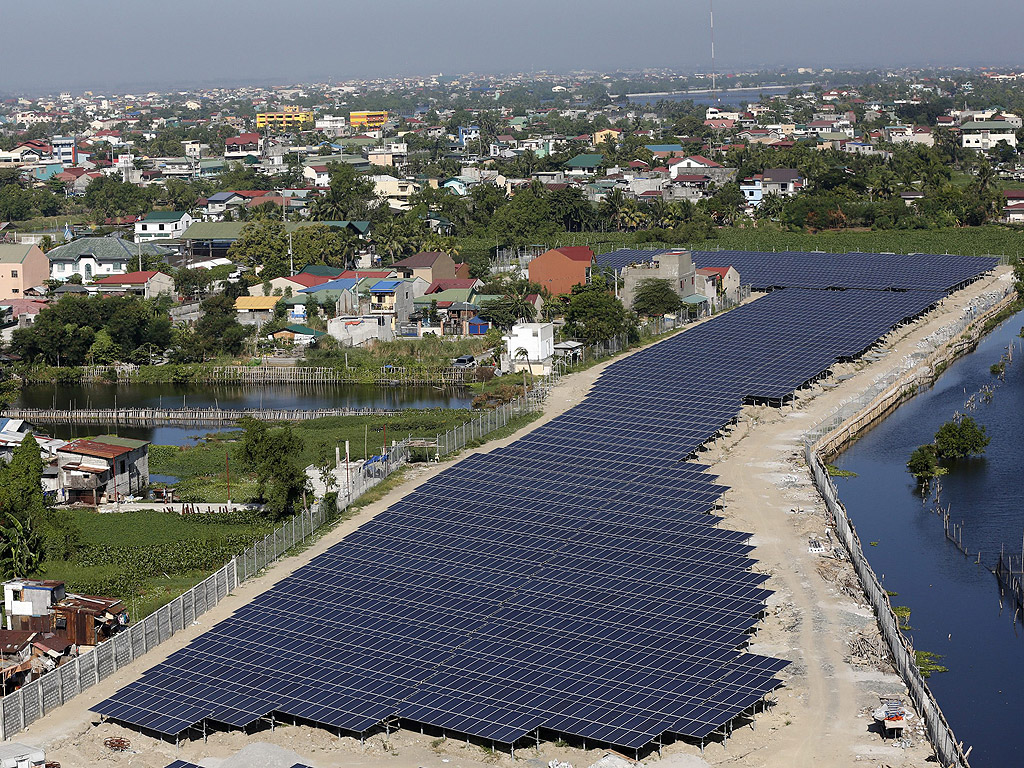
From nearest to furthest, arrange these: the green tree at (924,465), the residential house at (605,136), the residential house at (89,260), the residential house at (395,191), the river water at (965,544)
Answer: the river water at (965,544)
the green tree at (924,465)
the residential house at (89,260)
the residential house at (395,191)
the residential house at (605,136)

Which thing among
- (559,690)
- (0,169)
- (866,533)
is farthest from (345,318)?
(0,169)

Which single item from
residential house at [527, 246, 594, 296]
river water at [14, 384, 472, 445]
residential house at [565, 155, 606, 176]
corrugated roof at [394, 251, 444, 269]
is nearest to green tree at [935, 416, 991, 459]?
river water at [14, 384, 472, 445]

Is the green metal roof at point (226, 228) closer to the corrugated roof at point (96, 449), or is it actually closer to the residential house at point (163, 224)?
the residential house at point (163, 224)

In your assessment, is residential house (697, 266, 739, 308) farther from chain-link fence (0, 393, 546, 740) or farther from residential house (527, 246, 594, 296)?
chain-link fence (0, 393, 546, 740)

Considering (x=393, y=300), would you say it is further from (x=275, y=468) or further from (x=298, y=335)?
(x=275, y=468)

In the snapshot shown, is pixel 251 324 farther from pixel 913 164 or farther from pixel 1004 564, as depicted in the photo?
pixel 913 164

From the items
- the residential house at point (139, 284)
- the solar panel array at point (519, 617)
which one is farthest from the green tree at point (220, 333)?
the solar panel array at point (519, 617)
